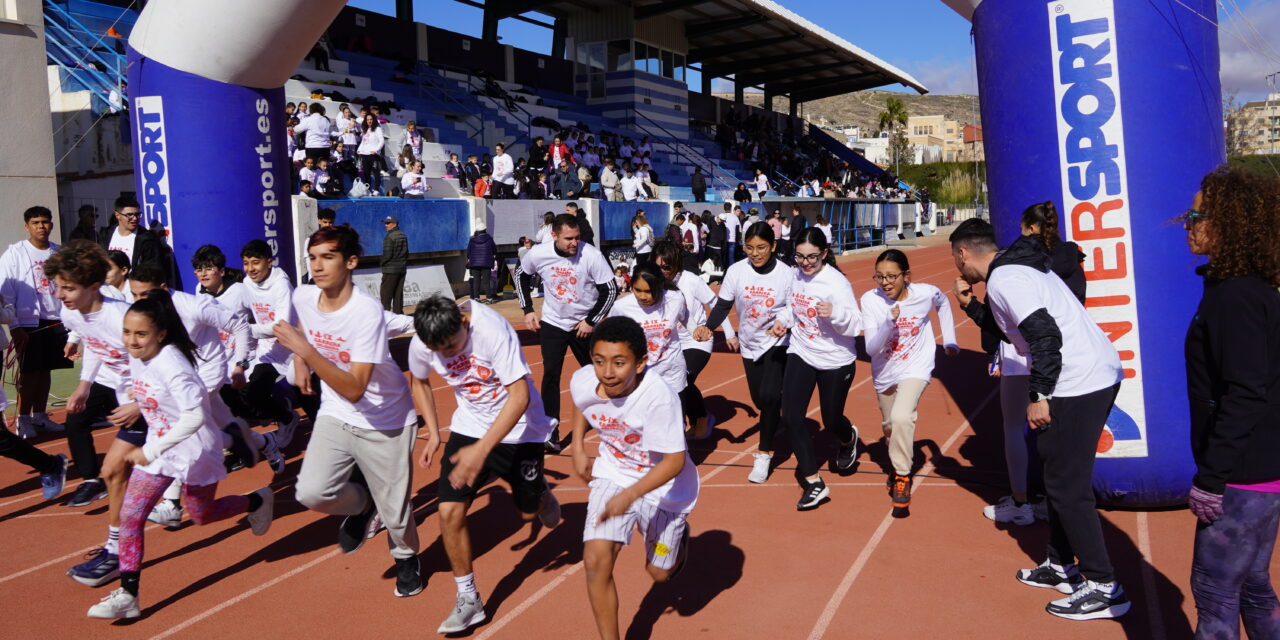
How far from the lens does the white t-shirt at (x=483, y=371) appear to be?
14.0 ft

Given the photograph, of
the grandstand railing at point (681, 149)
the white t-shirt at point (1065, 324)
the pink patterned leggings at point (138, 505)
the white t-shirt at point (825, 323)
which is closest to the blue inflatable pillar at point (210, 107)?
the pink patterned leggings at point (138, 505)

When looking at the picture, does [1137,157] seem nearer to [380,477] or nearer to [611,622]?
[611,622]

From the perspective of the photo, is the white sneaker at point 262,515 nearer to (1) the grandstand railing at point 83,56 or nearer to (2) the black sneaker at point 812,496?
(2) the black sneaker at point 812,496

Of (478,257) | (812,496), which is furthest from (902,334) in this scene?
(478,257)

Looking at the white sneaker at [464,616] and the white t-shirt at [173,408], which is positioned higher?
the white t-shirt at [173,408]

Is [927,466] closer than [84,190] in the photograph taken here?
Yes

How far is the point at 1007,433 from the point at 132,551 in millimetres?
4834

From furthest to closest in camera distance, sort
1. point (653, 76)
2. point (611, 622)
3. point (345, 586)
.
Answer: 1. point (653, 76)
2. point (345, 586)
3. point (611, 622)

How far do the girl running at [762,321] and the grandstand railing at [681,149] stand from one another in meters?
27.5

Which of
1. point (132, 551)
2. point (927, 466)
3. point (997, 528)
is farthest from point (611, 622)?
point (927, 466)

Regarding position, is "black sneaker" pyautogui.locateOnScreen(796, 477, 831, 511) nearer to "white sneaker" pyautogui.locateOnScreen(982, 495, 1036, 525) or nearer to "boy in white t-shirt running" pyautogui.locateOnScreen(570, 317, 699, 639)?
"white sneaker" pyautogui.locateOnScreen(982, 495, 1036, 525)

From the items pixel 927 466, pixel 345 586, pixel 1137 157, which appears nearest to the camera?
pixel 345 586

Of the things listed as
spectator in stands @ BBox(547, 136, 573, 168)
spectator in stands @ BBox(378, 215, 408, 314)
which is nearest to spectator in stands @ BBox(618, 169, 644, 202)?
spectator in stands @ BBox(547, 136, 573, 168)

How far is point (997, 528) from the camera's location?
5453 millimetres
